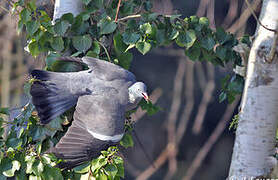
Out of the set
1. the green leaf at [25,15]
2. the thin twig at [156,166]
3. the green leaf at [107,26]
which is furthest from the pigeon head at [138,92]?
the thin twig at [156,166]

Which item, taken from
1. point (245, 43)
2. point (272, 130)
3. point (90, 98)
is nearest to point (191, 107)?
point (245, 43)

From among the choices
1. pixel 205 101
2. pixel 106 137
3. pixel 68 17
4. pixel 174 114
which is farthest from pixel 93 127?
pixel 205 101

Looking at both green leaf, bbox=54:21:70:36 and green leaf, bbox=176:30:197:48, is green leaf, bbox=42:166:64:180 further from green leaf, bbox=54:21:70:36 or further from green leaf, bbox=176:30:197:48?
green leaf, bbox=176:30:197:48

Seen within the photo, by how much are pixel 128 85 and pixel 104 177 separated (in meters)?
0.31

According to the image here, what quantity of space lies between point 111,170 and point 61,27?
1.71ft

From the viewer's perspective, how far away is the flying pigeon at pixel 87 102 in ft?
3.65

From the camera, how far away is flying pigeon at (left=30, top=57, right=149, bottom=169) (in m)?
1.11

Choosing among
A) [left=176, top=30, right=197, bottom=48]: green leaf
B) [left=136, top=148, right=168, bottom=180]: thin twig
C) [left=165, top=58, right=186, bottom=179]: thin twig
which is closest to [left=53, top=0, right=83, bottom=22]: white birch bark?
[left=176, top=30, right=197, bottom=48]: green leaf

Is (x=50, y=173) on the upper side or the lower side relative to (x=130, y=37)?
lower

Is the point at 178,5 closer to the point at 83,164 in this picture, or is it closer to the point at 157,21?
the point at 157,21

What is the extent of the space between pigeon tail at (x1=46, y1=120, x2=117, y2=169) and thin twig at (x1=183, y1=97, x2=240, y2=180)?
107cm

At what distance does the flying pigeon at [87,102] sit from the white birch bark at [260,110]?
358mm

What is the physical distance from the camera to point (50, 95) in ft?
3.76

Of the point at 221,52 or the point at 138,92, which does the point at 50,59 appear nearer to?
the point at 138,92
